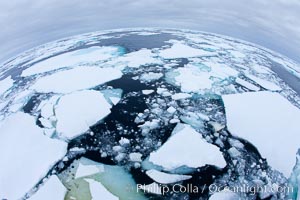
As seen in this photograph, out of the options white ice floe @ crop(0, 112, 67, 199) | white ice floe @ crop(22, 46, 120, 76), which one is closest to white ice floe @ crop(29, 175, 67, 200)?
white ice floe @ crop(0, 112, 67, 199)

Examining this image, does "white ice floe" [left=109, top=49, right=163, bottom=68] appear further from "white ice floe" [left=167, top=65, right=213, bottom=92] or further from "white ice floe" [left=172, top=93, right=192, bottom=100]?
"white ice floe" [left=172, top=93, right=192, bottom=100]

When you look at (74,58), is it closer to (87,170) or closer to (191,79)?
(191,79)

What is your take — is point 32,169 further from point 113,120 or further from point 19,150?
point 113,120

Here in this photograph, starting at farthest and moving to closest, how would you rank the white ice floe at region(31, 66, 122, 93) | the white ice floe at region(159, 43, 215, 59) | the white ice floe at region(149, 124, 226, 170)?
the white ice floe at region(159, 43, 215, 59), the white ice floe at region(31, 66, 122, 93), the white ice floe at region(149, 124, 226, 170)

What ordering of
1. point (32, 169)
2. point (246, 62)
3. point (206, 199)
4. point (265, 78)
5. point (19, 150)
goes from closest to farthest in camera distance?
point (206, 199) → point (32, 169) → point (19, 150) → point (265, 78) → point (246, 62)

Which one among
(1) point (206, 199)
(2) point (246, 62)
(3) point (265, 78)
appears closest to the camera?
(1) point (206, 199)

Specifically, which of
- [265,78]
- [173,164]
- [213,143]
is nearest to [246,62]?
[265,78]

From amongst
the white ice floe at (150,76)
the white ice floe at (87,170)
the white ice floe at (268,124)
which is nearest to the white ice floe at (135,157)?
the white ice floe at (87,170)

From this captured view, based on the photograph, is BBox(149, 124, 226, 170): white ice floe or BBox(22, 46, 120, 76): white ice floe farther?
BBox(22, 46, 120, 76): white ice floe
